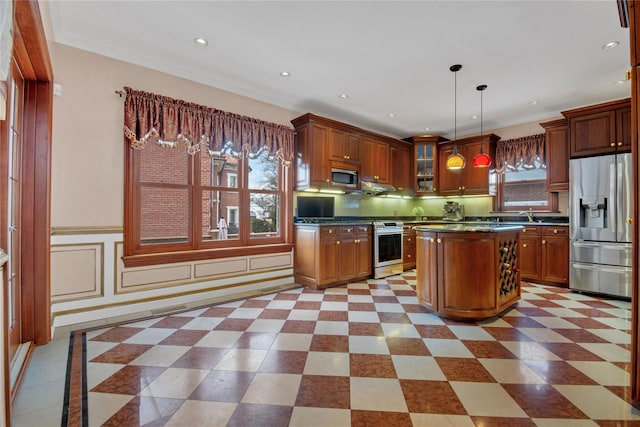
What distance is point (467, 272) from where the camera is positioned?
2.86m

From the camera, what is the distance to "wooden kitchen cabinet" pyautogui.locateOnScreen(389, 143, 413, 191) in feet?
18.6

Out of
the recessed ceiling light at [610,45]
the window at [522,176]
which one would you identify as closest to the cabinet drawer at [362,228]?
the window at [522,176]

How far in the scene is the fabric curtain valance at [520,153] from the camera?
4875 mm

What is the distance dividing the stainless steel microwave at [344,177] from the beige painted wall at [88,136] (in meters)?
2.57

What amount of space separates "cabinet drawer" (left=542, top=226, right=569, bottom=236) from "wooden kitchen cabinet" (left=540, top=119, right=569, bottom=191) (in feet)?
2.06

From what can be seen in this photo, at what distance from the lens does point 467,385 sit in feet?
5.97

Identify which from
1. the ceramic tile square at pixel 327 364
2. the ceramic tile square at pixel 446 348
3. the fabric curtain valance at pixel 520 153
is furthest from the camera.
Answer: the fabric curtain valance at pixel 520 153

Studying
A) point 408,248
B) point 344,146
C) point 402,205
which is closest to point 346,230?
point 344,146

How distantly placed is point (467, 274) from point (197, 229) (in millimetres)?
2979

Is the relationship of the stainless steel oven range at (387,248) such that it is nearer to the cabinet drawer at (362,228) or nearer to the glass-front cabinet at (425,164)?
the cabinet drawer at (362,228)

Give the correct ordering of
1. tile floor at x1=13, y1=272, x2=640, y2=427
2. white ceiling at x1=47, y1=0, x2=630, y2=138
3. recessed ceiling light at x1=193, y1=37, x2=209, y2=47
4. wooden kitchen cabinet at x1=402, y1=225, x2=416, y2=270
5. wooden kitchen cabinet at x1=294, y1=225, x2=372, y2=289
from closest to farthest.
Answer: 1. tile floor at x1=13, y1=272, x2=640, y2=427
2. white ceiling at x1=47, y1=0, x2=630, y2=138
3. recessed ceiling light at x1=193, y1=37, x2=209, y2=47
4. wooden kitchen cabinet at x1=294, y1=225, x2=372, y2=289
5. wooden kitchen cabinet at x1=402, y1=225, x2=416, y2=270

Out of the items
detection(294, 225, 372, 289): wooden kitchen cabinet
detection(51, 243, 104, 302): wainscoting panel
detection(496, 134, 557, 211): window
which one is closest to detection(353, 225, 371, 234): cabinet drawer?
detection(294, 225, 372, 289): wooden kitchen cabinet

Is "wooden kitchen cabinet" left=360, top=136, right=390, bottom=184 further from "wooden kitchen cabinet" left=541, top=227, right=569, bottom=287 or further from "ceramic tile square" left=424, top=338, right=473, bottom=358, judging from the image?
"ceramic tile square" left=424, top=338, right=473, bottom=358

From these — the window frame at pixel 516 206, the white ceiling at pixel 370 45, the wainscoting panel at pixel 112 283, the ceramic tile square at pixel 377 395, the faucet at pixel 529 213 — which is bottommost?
the ceramic tile square at pixel 377 395
